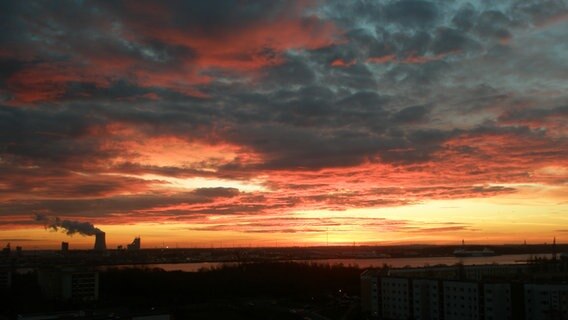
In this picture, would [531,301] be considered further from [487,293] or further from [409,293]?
[409,293]

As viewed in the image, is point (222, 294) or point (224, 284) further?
point (224, 284)

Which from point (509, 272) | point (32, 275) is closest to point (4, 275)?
point (32, 275)

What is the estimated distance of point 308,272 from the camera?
91.7ft

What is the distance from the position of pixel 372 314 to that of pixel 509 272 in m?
6.81

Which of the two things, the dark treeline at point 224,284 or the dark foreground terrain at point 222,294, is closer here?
the dark foreground terrain at point 222,294

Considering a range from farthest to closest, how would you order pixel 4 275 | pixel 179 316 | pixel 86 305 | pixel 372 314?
pixel 4 275
pixel 86 305
pixel 372 314
pixel 179 316

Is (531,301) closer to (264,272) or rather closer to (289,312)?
(289,312)

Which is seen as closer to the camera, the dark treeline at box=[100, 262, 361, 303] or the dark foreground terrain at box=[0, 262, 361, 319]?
the dark foreground terrain at box=[0, 262, 361, 319]

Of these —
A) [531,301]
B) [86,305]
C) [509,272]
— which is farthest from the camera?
[509,272]

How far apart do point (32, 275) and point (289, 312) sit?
15465 mm

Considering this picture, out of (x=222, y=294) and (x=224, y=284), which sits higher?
(x=224, y=284)

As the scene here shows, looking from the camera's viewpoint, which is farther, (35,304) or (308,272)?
(308,272)

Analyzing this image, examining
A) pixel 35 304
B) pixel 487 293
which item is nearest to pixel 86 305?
pixel 35 304

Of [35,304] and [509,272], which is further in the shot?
[509,272]
